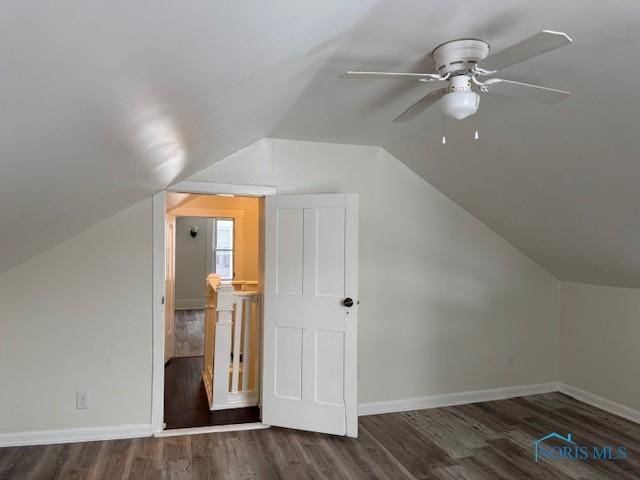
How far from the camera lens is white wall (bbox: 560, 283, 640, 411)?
12.4ft

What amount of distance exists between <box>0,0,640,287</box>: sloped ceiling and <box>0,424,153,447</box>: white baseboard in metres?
1.36

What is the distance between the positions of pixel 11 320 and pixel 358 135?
116 inches

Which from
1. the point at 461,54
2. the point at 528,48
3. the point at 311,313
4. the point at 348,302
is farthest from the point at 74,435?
the point at 528,48

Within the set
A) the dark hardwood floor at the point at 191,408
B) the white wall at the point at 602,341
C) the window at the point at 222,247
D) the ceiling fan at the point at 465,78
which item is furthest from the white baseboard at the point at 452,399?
the window at the point at 222,247

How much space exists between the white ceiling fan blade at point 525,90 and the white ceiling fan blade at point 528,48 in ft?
0.40

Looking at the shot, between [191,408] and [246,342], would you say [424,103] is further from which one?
[191,408]

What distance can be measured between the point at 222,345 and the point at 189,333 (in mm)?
3518

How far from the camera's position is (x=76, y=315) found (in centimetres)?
328

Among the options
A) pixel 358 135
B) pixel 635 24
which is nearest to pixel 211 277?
pixel 358 135

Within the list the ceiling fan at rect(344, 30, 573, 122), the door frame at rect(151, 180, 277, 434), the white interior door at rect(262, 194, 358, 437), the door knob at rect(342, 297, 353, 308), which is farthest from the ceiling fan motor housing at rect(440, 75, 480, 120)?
the door frame at rect(151, 180, 277, 434)

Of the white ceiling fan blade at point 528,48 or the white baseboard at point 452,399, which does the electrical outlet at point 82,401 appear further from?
the white ceiling fan blade at point 528,48

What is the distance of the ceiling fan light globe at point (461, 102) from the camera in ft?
5.97

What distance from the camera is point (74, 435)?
3.23m

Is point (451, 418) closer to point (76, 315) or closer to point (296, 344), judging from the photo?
point (296, 344)
